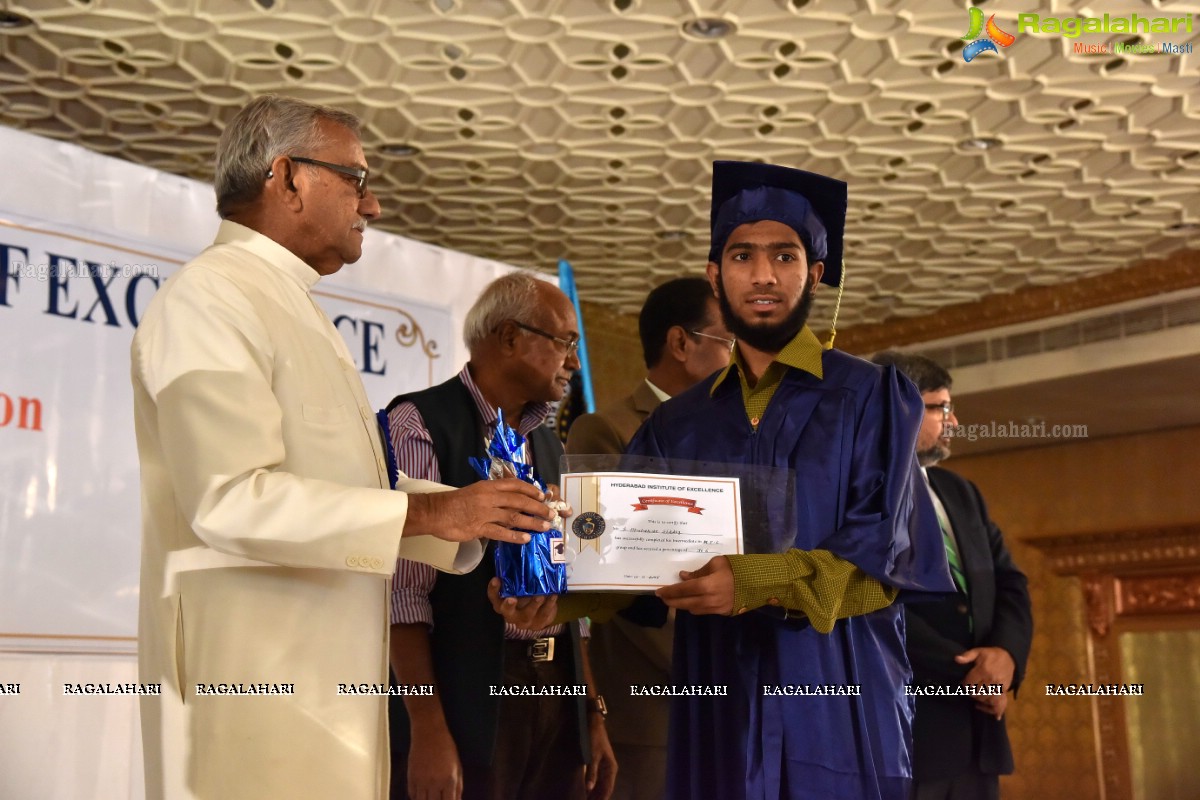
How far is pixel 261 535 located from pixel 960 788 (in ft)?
7.36

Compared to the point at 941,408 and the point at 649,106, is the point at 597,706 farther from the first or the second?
the point at 649,106

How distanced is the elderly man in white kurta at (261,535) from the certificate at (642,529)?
21 cm

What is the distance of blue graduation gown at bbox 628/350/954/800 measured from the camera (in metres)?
1.96

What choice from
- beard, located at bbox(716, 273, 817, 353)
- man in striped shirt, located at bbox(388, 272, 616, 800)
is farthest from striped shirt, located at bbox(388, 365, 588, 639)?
beard, located at bbox(716, 273, 817, 353)

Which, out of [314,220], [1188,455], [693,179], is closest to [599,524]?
[314,220]

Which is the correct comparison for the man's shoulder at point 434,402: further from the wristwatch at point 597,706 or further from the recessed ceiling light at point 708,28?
the recessed ceiling light at point 708,28

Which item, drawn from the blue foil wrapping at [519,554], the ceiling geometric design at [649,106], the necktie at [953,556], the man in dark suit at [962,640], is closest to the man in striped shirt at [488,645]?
the blue foil wrapping at [519,554]

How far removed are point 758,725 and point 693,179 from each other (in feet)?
15.2

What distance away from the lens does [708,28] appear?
15.8 ft

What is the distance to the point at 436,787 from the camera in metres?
2.43

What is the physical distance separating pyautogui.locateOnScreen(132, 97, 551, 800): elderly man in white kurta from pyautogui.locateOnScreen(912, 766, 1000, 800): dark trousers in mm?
1778

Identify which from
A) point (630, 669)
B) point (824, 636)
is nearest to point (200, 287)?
A: point (824, 636)

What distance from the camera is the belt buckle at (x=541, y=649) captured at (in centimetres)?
267

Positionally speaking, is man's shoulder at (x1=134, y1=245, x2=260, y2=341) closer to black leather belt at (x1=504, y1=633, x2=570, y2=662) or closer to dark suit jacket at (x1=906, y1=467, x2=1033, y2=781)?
black leather belt at (x1=504, y1=633, x2=570, y2=662)
